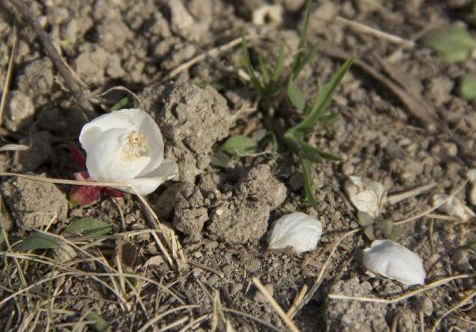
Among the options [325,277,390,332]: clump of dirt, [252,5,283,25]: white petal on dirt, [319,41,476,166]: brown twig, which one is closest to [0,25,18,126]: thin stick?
[252,5,283,25]: white petal on dirt

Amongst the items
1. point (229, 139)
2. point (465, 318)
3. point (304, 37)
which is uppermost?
point (304, 37)

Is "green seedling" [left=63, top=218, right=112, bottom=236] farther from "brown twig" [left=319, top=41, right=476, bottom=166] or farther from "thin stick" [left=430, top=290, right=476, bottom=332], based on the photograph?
"brown twig" [left=319, top=41, right=476, bottom=166]

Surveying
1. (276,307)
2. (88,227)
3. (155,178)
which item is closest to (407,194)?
(276,307)

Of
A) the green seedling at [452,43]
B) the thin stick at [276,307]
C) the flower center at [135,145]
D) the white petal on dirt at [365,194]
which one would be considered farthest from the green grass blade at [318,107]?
the green seedling at [452,43]

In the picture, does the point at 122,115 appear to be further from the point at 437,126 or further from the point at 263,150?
the point at 437,126

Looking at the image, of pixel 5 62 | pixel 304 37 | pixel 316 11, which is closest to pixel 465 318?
pixel 304 37

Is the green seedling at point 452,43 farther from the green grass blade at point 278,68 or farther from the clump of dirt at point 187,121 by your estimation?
the clump of dirt at point 187,121

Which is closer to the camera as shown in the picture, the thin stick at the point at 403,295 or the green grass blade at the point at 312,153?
the thin stick at the point at 403,295
